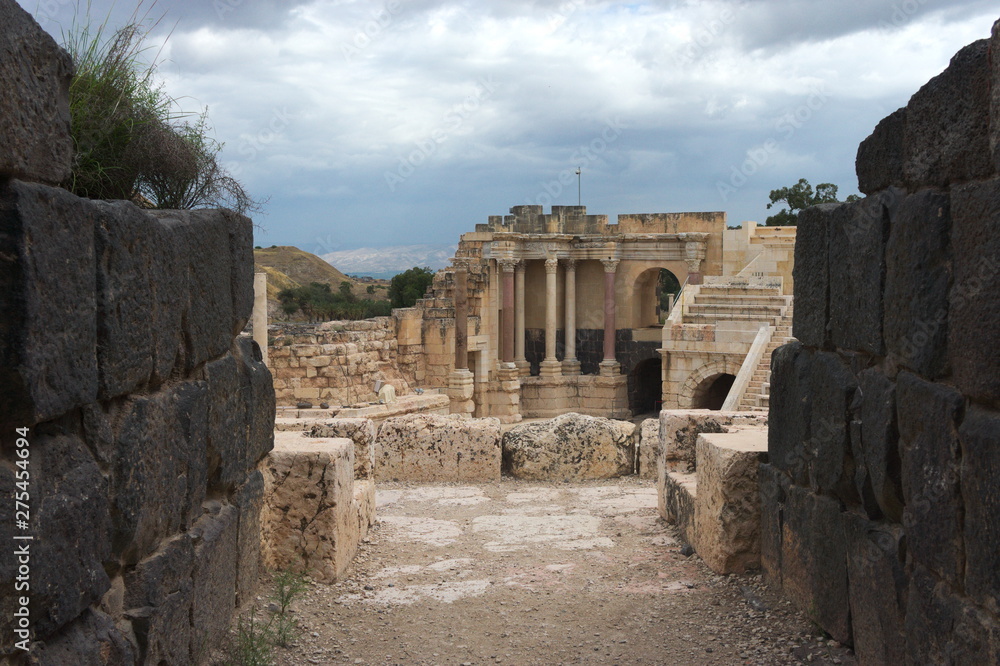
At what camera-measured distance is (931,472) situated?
313 cm

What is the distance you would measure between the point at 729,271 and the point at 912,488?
26.0 meters

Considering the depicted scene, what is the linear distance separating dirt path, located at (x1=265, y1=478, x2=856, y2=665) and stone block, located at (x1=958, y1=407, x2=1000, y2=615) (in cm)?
131

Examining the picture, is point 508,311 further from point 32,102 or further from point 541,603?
point 32,102

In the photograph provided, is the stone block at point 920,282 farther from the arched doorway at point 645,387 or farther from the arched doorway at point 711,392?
the arched doorway at point 645,387

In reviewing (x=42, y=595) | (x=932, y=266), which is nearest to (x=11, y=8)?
(x=42, y=595)

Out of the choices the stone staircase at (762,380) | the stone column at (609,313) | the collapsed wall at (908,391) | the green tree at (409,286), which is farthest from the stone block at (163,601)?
the green tree at (409,286)

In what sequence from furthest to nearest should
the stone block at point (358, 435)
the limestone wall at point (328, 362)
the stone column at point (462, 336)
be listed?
the stone column at point (462, 336), the limestone wall at point (328, 362), the stone block at point (358, 435)

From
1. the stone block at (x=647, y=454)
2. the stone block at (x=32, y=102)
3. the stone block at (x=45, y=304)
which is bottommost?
the stone block at (x=647, y=454)

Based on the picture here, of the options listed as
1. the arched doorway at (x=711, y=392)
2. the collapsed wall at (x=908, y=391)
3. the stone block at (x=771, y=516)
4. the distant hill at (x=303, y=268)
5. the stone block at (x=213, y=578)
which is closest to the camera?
the collapsed wall at (x=908, y=391)

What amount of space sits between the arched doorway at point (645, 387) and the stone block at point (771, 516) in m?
25.3

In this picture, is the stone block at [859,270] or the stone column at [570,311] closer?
the stone block at [859,270]

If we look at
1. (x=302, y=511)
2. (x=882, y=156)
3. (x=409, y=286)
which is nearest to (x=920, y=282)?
(x=882, y=156)

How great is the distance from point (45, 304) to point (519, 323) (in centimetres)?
2788

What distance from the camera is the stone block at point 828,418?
13.2 feet
